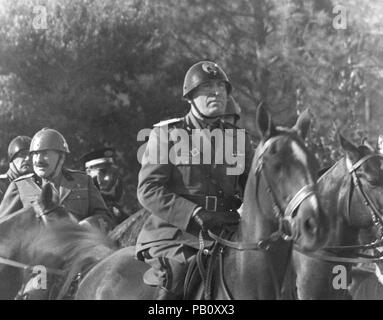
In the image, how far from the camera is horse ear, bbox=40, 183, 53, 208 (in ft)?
28.6

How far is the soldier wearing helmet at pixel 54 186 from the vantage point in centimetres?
1021

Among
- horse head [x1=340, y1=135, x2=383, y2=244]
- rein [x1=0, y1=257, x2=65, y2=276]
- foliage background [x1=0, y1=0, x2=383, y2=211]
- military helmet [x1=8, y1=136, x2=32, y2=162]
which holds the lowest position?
rein [x1=0, y1=257, x2=65, y2=276]

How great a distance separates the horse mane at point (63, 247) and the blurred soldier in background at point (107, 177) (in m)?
4.88

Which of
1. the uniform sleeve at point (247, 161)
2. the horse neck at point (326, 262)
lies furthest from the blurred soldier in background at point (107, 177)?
the uniform sleeve at point (247, 161)

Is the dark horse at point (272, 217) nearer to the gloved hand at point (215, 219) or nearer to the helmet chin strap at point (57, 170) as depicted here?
the gloved hand at point (215, 219)

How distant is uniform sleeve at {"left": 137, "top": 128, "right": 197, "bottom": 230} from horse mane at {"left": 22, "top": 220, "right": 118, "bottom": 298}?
67.1 inches

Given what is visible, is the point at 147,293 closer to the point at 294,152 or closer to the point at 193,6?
the point at 294,152

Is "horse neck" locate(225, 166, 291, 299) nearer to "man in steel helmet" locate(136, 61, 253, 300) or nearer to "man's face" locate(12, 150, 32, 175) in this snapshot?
"man in steel helmet" locate(136, 61, 253, 300)
